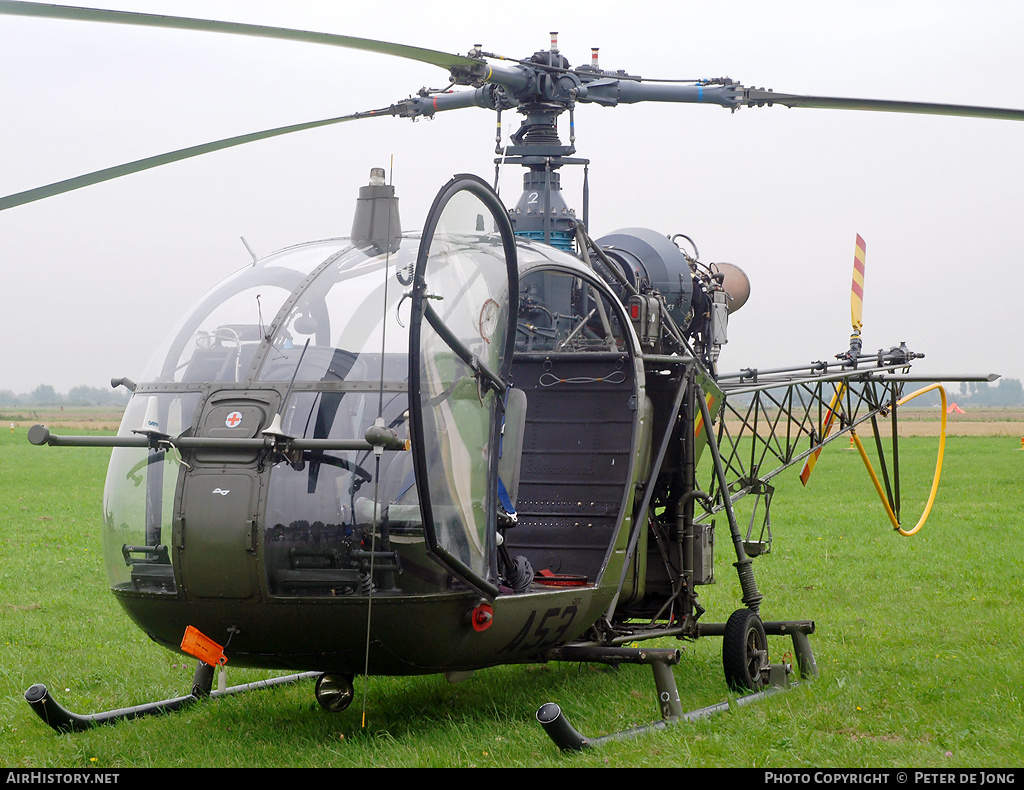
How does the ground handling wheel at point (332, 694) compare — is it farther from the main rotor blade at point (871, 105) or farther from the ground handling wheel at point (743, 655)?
the main rotor blade at point (871, 105)

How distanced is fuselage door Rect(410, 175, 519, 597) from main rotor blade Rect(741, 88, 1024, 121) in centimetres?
250

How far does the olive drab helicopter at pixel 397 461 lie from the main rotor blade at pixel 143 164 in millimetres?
17

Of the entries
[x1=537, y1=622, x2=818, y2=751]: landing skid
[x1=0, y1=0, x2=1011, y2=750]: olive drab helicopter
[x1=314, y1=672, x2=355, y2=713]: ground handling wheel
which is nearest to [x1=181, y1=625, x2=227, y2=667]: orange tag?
[x1=0, y1=0, x2=1011, y2=750]: olive drab helicopter

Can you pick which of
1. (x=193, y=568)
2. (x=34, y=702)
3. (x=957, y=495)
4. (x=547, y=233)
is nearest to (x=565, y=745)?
(x=193, y=568)

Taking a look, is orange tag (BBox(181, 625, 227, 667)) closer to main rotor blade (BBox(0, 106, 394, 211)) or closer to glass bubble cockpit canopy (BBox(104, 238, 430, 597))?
glass bubble cockpit canopy (BBox(104, 238, 430, 597))

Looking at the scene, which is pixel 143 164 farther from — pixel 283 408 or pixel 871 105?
pixel 871 105

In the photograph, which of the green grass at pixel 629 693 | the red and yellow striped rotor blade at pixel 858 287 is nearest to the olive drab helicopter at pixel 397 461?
the green grass at pixel 629 693

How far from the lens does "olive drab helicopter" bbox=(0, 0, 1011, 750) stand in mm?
4906

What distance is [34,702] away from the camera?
5.68 m

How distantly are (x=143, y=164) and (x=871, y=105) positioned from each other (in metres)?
4.41

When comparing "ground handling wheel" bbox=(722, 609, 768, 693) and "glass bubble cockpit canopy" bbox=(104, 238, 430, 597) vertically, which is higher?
"glass bubble cockpit canopy" bbox=(104, 238, 430, 597)

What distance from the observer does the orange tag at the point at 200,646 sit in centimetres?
509

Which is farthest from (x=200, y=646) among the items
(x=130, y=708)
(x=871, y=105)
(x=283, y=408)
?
(x=871, y=105)

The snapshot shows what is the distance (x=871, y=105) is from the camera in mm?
7117
